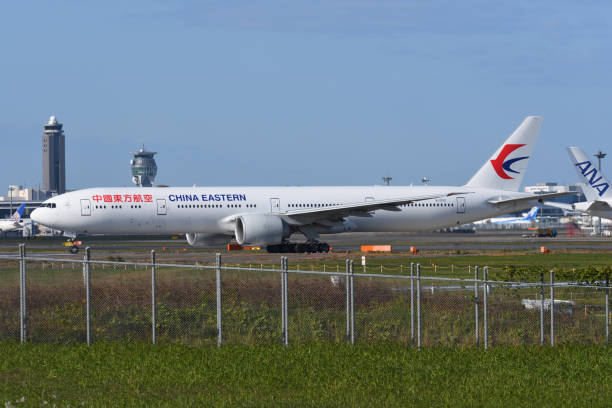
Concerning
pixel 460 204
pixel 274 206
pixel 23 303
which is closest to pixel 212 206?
pixel 274 206

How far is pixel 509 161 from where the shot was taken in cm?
5525

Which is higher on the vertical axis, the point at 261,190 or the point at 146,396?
the point at 261,190

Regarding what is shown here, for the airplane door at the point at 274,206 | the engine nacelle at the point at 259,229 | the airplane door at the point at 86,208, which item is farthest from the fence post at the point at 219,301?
the airplane door at the point at 274,206

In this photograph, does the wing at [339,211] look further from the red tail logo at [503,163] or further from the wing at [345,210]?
the red tail logo at [503,163]

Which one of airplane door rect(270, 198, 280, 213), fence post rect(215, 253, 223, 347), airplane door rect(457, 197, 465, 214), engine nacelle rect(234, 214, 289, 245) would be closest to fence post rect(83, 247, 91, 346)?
fence post rect(215, 253, 223, 347)

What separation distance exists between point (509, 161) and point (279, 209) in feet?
48.7

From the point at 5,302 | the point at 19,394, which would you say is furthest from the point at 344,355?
the point at 5,302

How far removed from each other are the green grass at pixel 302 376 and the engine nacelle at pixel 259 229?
29386mm

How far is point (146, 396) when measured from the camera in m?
13.0

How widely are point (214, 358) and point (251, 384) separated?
2340 mm

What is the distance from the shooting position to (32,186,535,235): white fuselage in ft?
160

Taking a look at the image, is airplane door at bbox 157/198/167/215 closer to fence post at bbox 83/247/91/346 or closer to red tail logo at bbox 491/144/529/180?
red tail logo at bbox 491/144/529/180

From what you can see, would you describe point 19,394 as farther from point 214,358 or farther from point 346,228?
point 346,228

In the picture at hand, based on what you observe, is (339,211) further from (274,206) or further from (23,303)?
(23,303)
